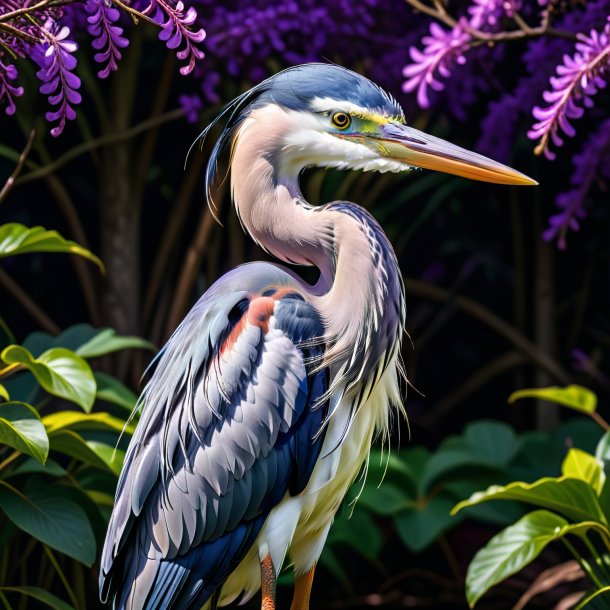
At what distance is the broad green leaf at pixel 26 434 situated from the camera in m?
1.93

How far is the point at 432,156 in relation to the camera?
1755mm

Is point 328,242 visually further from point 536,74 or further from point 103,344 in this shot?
point 536,74

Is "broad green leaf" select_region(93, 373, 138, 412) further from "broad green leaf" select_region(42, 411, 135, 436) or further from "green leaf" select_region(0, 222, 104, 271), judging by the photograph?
"green leaf" select_region(0, 222, 104, 271)

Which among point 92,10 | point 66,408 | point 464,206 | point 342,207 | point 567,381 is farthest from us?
point 464,206

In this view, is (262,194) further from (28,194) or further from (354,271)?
(28,194)

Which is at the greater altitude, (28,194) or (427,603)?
(28,194)

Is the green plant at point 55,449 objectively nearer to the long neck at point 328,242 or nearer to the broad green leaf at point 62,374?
the broad green leaf at point 62,374

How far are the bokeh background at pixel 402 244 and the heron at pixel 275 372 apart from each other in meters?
0.70

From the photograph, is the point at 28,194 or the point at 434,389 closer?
the point at 28,194

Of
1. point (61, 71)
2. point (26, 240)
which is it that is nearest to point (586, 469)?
point (26, 240)

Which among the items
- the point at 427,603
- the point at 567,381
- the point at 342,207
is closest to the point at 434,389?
the point at 567,381

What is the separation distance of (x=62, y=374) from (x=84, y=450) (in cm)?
16

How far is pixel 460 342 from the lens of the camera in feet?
12.5

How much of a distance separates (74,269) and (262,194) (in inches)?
69.4
